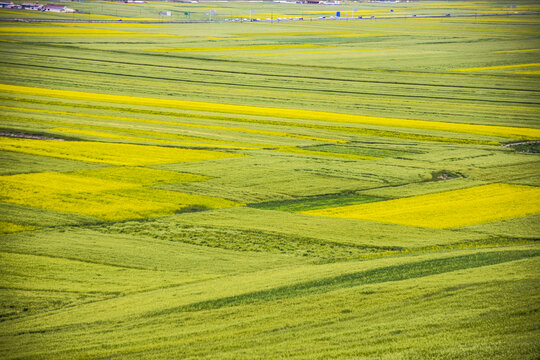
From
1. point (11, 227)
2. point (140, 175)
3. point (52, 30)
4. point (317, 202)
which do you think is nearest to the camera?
point (11, 227)

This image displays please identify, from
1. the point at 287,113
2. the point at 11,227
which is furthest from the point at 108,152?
the point at 287,113

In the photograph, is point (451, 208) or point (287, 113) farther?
point (287, 113)

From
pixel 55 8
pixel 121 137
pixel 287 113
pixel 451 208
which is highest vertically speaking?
pixel 55 8

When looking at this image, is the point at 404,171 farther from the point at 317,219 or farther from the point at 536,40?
the point at 536,40

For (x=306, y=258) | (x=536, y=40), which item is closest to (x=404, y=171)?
(x=306, y=258)

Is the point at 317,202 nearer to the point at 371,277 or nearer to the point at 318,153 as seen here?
the point at 318,153

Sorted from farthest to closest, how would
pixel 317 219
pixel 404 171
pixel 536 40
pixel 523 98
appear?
1. pixel 536 40
2. pixel 523 98
3. pixel 404 171
4. pixel 317 219

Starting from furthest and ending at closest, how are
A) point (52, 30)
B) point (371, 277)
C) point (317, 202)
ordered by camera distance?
point (52, 30)
point (317, 202)
point (371, 277)
